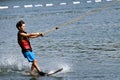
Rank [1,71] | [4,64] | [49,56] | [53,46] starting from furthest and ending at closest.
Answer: [53,46] < [49,56] < [4,64] < [1,71]

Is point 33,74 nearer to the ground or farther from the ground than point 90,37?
farther from the ground

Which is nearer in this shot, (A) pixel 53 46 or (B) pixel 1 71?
(B) pixel 1 71

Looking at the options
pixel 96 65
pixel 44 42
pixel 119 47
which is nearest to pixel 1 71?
pixel 96 65

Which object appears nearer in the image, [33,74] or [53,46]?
[33,74]

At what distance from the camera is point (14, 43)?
26.1 metres

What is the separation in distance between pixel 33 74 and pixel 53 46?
7224 mm

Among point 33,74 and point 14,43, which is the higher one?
point 33,74

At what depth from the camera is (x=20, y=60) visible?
19.6 metres

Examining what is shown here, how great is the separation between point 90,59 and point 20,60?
273 centimetres

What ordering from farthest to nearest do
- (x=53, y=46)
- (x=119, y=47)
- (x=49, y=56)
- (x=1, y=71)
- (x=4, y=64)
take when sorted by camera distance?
(x=53, y=46) < (x=119, y=47) < (x=49, y=56) < (x=4, y=64) < (x=1, y=71)

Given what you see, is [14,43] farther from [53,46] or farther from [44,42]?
[53,46]

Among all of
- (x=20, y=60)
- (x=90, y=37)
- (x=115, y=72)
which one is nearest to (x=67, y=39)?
(x=90, y=37)

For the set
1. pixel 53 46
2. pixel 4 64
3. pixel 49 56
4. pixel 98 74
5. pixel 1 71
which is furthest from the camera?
pixel 53 46

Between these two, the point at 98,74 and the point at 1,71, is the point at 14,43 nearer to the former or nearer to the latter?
the point at 1,71
